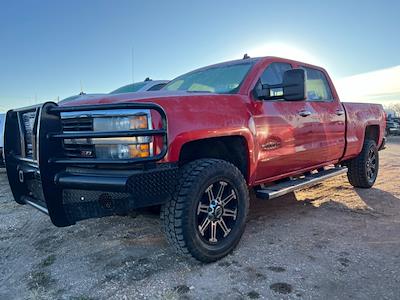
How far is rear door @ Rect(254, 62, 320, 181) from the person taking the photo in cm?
367

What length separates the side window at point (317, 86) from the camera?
480 centimetres

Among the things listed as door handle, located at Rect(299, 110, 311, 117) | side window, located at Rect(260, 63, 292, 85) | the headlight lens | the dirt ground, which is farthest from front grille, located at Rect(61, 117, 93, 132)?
door handle, located at Rect(299, 110, 311, 117)

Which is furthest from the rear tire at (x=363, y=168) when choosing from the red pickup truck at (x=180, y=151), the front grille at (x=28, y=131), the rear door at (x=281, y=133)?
the front grille at (x=28, y=131)

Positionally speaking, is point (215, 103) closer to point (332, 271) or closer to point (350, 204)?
point (332, 271)

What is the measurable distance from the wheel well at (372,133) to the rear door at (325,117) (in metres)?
1.32

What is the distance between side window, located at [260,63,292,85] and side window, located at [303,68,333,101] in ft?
1.92

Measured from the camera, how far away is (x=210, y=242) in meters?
3.07

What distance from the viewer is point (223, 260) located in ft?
10.3

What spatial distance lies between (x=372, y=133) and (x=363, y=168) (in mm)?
934

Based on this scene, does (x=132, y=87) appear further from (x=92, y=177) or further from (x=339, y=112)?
(x=92, y=177)

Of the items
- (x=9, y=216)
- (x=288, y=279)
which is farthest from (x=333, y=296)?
(x=9, y=216)

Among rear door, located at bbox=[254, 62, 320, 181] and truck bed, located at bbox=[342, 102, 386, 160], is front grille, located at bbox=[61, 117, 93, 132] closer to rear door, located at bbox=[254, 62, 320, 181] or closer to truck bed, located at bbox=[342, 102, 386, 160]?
rear door, located at bbox=[254, 62, 320, 181]

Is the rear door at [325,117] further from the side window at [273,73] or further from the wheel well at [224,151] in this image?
the wheel well at [224,151]

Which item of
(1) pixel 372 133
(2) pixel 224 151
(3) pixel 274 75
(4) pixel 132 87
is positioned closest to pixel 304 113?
(3) pixel 274 75
